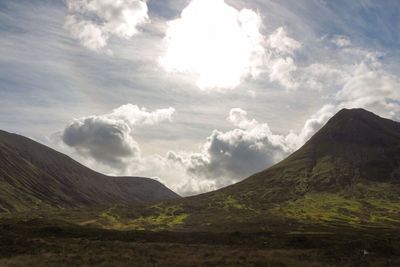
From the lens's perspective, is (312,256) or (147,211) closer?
(312,256)

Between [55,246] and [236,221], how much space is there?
96686mm

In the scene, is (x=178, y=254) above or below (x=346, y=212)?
below

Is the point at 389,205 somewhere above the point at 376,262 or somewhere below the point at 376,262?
above

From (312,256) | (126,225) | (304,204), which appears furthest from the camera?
(304,204)

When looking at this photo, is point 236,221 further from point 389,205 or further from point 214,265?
point 214,265

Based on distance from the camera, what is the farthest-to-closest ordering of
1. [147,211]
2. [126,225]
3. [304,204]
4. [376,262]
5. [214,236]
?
1. [304,204]
2. [147,211]
3. [126,225]
4. [214,236]
5. [376,262]

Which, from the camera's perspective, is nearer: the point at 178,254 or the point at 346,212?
the point at 178,254

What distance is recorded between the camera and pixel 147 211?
178875 mm

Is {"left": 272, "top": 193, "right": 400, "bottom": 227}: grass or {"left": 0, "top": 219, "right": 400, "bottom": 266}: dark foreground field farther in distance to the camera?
{"left": 272, "top": 193, "right": 400, "bottom": 227}: grass

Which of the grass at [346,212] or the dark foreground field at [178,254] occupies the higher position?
the grass at [346,212]

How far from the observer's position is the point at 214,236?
78.8 metres

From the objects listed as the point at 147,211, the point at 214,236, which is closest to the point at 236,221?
the point at 147,211

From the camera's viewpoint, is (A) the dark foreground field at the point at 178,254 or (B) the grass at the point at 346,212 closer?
(A) the dark foreground field at the point at 178,254

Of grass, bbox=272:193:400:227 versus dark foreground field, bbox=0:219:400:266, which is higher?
grass, bbox=272:193:400:227
